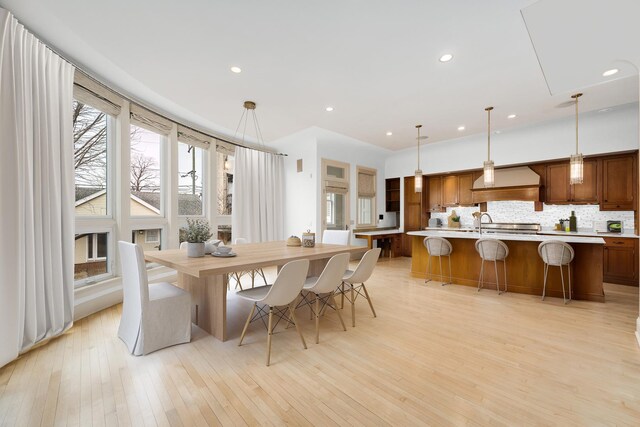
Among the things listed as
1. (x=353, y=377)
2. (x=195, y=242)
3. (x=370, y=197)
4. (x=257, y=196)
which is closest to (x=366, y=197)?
(x=370, y=197)

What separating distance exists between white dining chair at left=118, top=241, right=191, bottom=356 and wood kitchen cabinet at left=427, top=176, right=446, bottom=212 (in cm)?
647

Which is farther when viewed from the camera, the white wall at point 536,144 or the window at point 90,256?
the white wall at point 536,144

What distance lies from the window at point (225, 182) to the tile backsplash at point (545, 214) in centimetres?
556

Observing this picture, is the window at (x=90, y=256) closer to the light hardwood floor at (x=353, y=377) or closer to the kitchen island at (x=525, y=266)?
the light hardwood floor at (x=353, y=377)

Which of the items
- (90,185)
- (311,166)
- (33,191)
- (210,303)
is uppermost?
(311,166)

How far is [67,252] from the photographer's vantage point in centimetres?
272

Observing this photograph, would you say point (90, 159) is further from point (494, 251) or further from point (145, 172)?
point (494, 251)

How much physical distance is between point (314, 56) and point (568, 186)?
18.3ft

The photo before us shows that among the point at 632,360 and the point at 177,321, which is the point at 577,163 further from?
the point at 177,321

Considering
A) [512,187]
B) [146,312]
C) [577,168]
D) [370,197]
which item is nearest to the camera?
[146,312]

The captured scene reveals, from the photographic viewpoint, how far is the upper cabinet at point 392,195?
7.88m

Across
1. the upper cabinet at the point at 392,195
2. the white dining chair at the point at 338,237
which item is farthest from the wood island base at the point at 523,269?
the upper cabinet at the point at 392,195

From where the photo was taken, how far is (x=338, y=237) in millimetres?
4102

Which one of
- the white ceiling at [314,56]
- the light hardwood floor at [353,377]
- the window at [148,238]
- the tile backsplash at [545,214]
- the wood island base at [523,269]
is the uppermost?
the white ceiling at [314,56]
